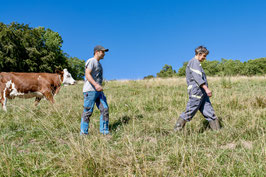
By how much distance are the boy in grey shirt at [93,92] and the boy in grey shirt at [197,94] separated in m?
1.51

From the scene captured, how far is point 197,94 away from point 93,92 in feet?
6.80

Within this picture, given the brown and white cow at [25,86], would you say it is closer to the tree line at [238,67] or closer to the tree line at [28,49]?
the tree line at [28,49]

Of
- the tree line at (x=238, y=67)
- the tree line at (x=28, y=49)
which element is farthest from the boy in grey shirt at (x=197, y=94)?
the tree line at (x=238, y=67)

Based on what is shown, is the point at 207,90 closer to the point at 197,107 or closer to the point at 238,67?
the point at 197,107

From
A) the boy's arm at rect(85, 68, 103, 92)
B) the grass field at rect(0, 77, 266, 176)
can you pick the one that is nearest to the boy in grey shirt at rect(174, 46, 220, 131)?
the grass field at rect(0, 77, 266, 176)

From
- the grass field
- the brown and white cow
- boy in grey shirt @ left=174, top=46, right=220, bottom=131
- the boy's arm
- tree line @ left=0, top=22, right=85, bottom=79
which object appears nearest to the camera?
the grass field

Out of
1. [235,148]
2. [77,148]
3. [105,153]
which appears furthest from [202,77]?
[77,148]

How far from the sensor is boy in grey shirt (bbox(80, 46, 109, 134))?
168 inches

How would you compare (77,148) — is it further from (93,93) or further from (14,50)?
(14,50)

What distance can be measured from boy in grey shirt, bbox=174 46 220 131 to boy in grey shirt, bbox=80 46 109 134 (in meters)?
1.51

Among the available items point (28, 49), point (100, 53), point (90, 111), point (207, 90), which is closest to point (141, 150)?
point (90, 111)

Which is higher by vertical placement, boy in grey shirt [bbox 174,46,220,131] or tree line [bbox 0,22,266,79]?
tree line [bbox 0,22,266,79]

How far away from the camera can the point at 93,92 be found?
168 inches

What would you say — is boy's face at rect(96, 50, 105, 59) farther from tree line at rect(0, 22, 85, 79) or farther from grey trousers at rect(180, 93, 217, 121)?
tree line at rect(0, 22, 85, 79)
